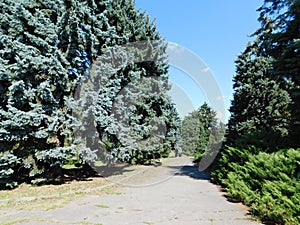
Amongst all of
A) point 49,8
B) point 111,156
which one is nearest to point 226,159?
point 111,156

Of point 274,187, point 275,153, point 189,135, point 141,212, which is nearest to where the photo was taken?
point 274,187

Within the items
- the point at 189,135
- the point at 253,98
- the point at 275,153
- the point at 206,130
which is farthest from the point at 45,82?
the point at 189,135

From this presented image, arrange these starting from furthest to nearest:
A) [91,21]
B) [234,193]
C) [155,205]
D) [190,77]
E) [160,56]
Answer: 1. [160,56]
2. [190,77]
3. [91,21]
4. [234,193]
5. [155,205]

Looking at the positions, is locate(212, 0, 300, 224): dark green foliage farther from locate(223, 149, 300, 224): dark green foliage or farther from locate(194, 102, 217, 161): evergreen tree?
locate(194, 102, 217, 161): evergreen tree

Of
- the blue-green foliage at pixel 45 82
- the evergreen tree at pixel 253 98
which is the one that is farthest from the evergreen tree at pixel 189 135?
the blue-green foliage at pixel 45 82

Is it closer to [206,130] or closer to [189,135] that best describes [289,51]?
[206,130]

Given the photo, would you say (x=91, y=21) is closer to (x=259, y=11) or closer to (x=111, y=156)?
(x=111, y=156)

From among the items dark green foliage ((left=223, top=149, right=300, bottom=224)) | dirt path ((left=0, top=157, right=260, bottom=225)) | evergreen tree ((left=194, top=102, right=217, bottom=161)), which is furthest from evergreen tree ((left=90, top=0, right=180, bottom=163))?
evergreen tree ((left=194, top=102, right=217, bottom=161))

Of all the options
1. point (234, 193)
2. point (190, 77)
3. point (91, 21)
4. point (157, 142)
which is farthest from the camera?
point (157, 142)

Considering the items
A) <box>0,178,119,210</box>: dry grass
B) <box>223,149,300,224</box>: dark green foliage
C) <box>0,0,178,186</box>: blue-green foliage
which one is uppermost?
<box>0,0,178,186</box>: blue-green foliage

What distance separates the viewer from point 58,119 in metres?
7.64

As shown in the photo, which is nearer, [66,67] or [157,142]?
[66,67]

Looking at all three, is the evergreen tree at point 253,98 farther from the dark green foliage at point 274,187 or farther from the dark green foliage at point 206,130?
the dark green foliage at point 274,187

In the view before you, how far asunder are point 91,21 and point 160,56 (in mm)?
8523
